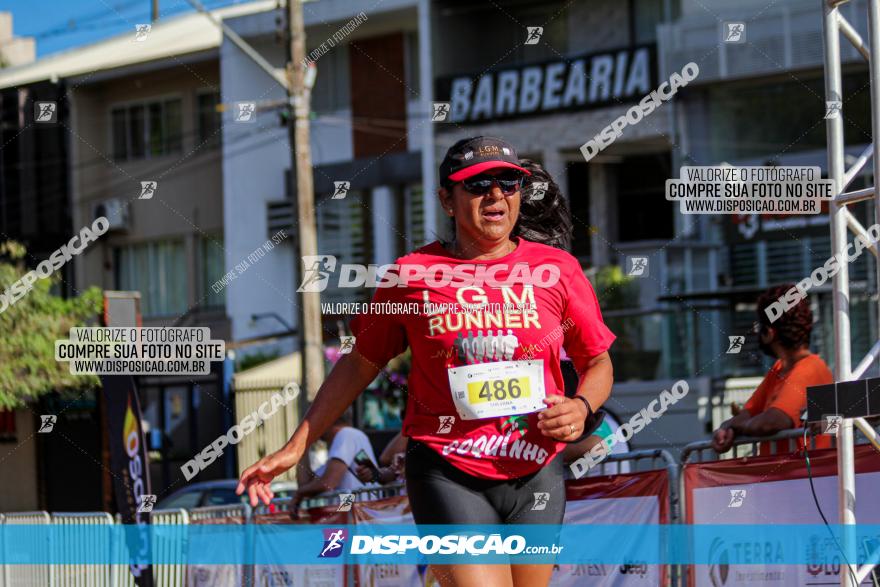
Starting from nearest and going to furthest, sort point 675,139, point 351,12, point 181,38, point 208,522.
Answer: point 208,522 → point 675,139 → point 351,12 → point 181,38

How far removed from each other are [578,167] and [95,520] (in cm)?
1478

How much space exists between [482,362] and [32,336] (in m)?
15.3

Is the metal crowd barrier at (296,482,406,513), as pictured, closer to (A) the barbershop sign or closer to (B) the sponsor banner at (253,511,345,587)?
(B) the sponsor banner at (253,511,345,587)

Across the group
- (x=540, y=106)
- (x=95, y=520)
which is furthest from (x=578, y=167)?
(x=95, y=520)

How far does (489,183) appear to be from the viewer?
14.1 feet

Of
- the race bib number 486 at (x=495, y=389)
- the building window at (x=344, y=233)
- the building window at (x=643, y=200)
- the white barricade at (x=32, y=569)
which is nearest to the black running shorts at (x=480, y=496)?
the race bib number 486 at (x=495, y=389)

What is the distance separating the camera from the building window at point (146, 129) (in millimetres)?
28438

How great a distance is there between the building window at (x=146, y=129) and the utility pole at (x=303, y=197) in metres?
12.3

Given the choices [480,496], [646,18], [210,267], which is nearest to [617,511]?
[480,496]

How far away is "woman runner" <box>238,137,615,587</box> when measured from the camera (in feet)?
13.8

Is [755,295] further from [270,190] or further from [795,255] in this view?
[270,190]

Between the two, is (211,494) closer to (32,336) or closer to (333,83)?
(32,336)

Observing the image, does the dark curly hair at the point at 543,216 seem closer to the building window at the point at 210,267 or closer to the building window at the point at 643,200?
the building window at the point at 643,200

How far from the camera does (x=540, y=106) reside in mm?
23047
